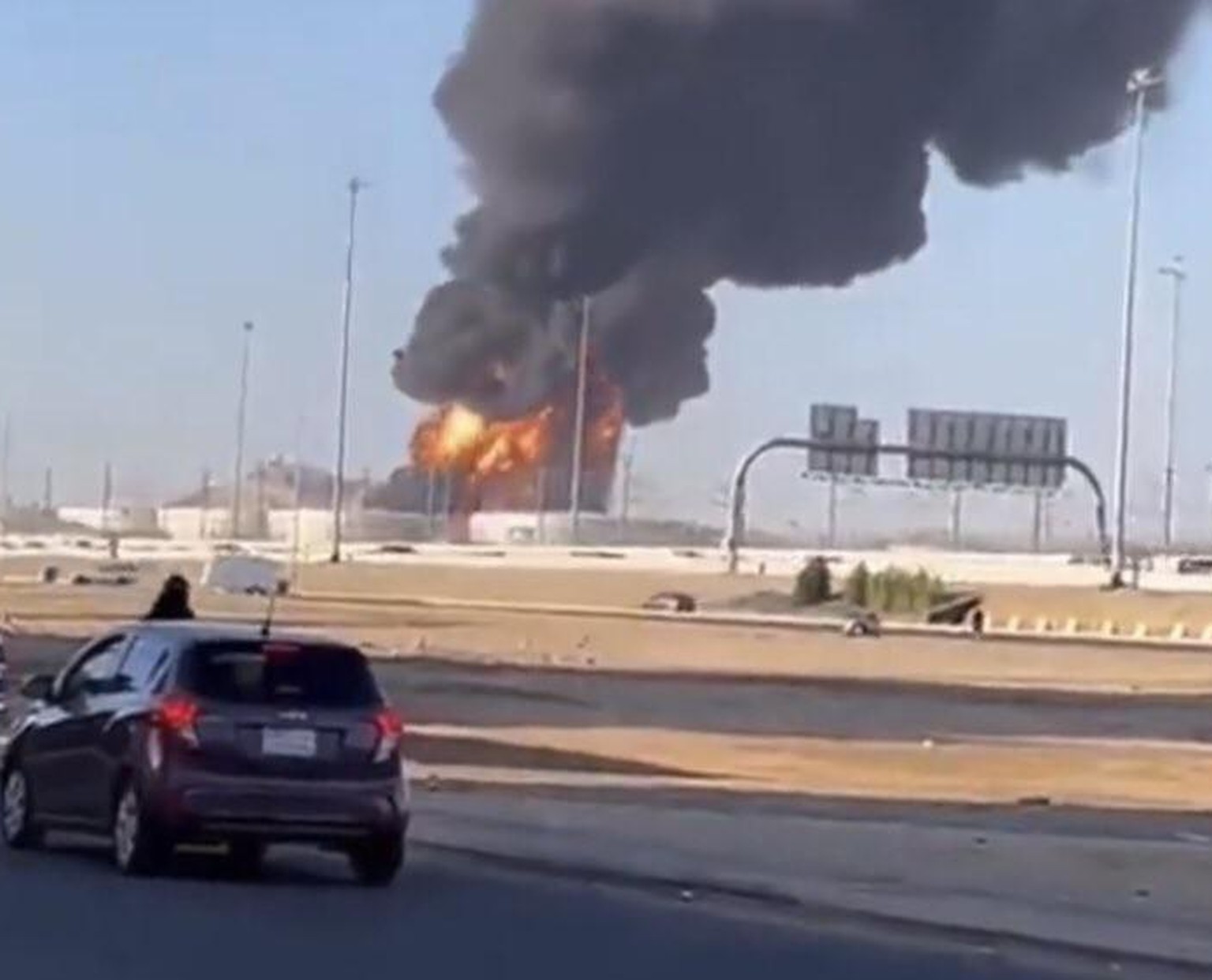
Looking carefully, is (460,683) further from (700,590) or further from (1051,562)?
(1051,562)

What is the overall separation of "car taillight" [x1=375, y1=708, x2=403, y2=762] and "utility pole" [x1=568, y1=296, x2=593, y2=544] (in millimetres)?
109930

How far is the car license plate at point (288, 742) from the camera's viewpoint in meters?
22.1

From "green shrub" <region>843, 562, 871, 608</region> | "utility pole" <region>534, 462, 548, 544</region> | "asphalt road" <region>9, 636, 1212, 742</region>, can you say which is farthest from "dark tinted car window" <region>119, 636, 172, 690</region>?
"utility pole" <region>534, 462, 548, 544</region>

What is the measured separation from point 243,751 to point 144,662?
1.25 m

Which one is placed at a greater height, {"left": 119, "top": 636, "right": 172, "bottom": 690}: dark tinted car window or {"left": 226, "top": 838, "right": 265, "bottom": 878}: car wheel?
{"left": 119, "top": 636, "right": 172, "bottom": 690}: dark tinted car window

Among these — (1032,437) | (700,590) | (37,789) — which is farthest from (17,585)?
(37,789)

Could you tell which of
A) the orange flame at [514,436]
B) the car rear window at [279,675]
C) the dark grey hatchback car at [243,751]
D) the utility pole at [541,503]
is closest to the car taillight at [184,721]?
the dark grey hatchback car at [243,751]

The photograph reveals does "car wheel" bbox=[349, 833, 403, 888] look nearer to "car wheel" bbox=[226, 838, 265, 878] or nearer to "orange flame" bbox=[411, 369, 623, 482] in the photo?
"car wheel" bbox=[226, 838, 265, 878]

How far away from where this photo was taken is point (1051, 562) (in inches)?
5507

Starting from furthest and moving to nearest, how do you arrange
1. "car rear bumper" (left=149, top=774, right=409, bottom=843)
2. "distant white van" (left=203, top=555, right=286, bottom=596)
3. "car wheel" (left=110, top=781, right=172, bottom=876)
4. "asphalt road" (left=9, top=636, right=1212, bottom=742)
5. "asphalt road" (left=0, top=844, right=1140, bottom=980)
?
Result: "distant white van" (left=203, top=555, right=286, bottom=596) < "asphalt road" (left=9, top=636, right=1212, bottom=742) < "car wheel" (left=110, top=781, right=172, bottom=876) < "car rear bumper" (left=149, top=774, right=409, bottom=843) < "asphalt road" (left=0, top=844, right=1140, bottom=980)

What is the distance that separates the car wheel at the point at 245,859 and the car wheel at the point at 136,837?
31.0 inches

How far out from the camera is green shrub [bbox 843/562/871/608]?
121 metres

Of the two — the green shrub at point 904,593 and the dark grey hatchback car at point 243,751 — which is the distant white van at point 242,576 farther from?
the dark grey hatchback car at point 243,751

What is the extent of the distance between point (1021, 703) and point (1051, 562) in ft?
258
